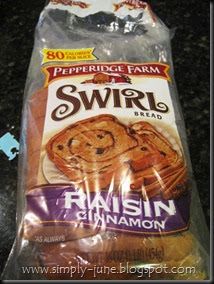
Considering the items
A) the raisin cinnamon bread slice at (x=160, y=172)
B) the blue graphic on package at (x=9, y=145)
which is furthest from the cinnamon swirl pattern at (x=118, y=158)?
the blue graphic on package at (x=9, y=145)

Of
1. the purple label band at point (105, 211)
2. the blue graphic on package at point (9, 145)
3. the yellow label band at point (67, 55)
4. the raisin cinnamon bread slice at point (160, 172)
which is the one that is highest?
the yellow label band at point (67, 55)

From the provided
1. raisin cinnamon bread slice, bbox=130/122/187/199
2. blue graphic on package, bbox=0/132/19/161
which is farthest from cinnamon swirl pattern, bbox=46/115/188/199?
blue graphic on package, bbox=0/132/19/161

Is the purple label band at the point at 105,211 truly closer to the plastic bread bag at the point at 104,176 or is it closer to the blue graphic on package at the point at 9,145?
the plastic bread bag at the point at 104,176

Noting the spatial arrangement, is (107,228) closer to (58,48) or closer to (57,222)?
(57,222)

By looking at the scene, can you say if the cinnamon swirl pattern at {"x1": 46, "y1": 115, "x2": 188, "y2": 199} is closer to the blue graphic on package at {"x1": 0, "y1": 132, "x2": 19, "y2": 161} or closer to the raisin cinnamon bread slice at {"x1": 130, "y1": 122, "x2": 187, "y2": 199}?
the raisin cinnamon bread slice at {"x1": 130, "y1": 122, "x2": 187, "y2": 199}

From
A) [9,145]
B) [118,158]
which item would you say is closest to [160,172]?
[118,158]

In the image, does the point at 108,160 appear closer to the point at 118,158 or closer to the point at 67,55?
the point at 118,158

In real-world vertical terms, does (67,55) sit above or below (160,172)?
above
